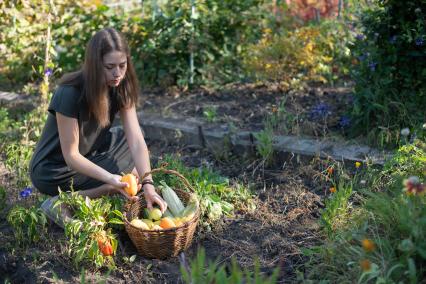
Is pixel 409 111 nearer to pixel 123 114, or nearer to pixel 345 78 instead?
pixel 345 78

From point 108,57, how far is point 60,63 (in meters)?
3.56

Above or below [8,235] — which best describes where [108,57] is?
above

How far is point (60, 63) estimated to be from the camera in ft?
21.5

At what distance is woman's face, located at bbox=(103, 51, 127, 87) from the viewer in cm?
321

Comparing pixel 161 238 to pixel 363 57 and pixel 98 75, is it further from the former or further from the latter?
pixel 363 57

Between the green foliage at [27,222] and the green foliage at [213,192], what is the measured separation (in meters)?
0.83

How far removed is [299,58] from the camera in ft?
18.5

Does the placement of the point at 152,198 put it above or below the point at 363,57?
below

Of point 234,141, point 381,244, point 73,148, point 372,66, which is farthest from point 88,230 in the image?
point 372,66

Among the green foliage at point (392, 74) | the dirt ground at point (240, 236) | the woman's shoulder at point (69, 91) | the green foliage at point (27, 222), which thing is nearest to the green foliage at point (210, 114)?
the dirt ground at point (240, 236)

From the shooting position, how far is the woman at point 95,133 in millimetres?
3246

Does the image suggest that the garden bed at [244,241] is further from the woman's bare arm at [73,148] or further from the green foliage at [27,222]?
the woman's bare arm at [73,148]

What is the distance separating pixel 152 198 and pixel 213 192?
0.57 metres

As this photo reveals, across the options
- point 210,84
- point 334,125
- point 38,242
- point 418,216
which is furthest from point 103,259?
point 210,84
